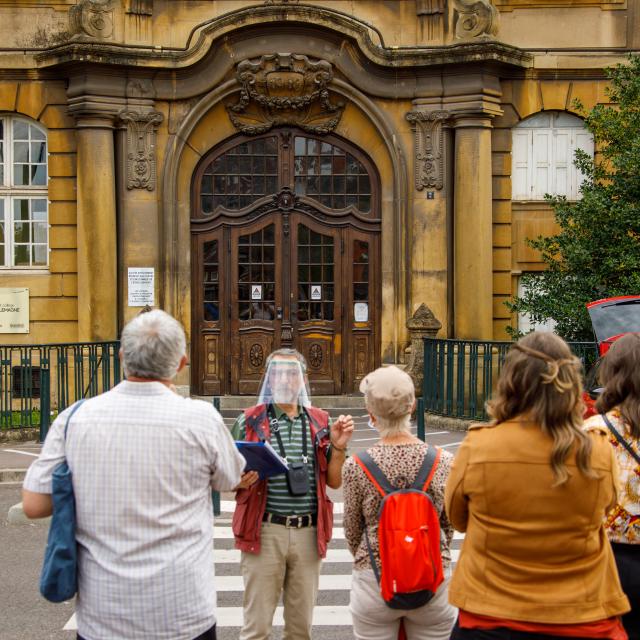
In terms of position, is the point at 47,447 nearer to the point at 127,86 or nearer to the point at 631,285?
the point at 631,285

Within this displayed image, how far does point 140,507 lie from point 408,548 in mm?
1130

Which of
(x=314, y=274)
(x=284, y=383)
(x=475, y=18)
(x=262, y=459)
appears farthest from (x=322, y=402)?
(x=262, y=459)

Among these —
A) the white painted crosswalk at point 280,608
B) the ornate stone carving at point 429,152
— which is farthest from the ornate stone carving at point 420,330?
the white painted crosswalk at point 280,608

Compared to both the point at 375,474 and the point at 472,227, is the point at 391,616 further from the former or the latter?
the point at 472,227

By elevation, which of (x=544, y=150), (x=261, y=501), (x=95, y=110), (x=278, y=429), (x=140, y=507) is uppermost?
(x=95, y=110)

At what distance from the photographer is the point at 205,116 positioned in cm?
1938

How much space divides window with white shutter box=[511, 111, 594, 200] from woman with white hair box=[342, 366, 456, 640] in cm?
1555

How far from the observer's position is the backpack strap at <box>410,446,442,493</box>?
190 inches

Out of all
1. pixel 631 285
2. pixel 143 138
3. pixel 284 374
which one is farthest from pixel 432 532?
pixel 143 138

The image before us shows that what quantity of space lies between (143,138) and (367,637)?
49.6ft

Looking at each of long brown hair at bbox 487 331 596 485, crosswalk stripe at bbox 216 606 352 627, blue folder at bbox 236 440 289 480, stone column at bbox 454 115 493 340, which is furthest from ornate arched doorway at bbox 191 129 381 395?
long brown hair at bbox 487 331 596 485

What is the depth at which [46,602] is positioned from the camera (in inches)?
318

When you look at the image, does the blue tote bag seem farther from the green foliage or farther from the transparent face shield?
the green foliage

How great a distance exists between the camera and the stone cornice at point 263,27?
1847 cm
